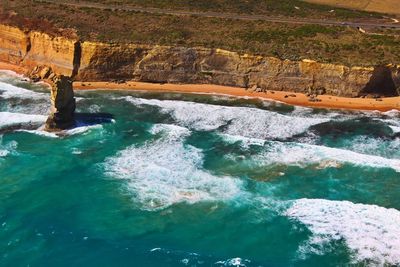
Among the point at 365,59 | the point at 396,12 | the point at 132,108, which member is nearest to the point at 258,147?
the point at 132,108

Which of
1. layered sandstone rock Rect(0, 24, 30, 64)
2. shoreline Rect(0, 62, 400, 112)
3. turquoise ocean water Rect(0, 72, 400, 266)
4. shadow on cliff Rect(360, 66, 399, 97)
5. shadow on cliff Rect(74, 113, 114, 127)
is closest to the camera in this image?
turquoise ocean water Rect(0, 72, 400, 266)

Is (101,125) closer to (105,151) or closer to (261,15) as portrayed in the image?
(105,151)

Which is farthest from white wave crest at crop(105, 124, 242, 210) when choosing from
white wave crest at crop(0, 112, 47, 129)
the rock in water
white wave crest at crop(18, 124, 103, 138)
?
white wave crest at crop(0, 112, 47, 129)

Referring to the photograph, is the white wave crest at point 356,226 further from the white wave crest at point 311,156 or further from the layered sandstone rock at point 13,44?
the layered sandstone rock at point 13,44

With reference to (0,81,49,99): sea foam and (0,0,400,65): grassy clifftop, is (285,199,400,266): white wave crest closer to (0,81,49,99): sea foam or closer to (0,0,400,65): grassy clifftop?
(0,0,400,65): grassy clifftop

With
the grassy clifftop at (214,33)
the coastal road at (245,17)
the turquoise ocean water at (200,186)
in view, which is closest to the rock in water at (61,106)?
the turquoise ocean water at (200,186)
